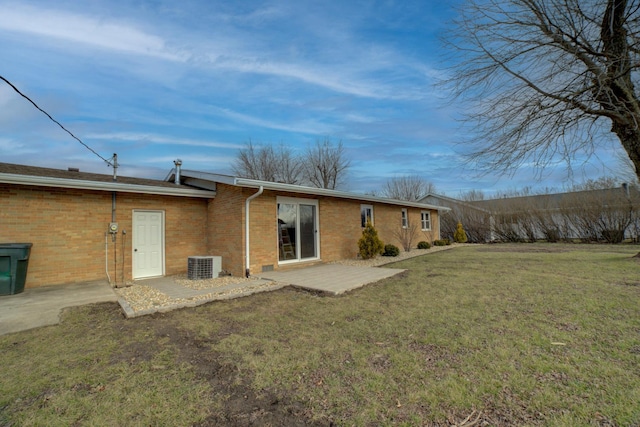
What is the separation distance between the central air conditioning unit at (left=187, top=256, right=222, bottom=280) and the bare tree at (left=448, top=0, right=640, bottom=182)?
7501 mm

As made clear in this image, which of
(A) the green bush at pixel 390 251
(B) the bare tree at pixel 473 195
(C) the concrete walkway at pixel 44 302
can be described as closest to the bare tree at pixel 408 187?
(B) the bare tree at pixel 473 195

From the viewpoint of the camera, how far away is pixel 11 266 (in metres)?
6.12

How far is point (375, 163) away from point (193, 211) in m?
13.8

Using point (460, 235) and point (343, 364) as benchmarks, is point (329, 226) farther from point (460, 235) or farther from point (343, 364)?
point (460, 235)

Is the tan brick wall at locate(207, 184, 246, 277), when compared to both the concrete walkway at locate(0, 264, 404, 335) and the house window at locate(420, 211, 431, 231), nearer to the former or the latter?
the concrete walkway at locate(0, 264, 404, 335)

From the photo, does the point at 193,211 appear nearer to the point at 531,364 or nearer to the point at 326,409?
the point at 326,409

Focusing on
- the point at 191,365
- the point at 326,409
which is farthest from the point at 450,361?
the point at 191,365

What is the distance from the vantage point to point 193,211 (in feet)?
31.4

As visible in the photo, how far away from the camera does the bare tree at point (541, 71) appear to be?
19.6ft

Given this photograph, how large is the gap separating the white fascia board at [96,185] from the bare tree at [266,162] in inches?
711

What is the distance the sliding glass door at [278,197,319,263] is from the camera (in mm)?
9492

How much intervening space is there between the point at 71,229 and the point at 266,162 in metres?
20.7

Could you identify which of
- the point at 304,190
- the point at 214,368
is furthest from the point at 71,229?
the point at 214,368

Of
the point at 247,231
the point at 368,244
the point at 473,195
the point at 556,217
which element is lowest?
the point at 368,244
